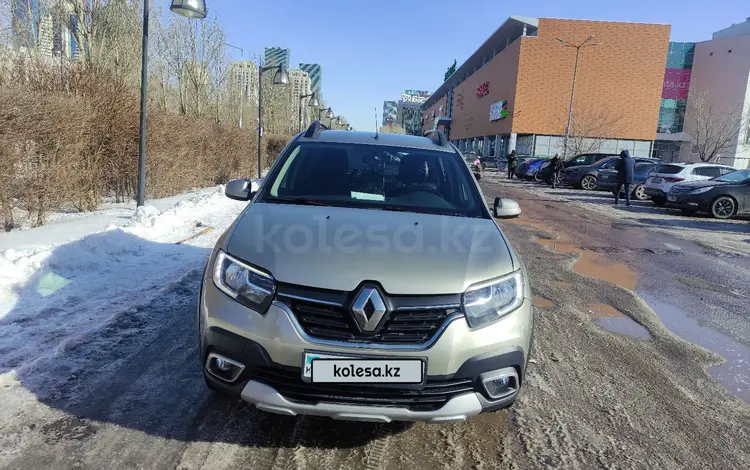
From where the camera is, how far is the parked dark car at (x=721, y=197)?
14422 millimetres

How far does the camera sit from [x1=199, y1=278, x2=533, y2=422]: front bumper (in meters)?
2.30

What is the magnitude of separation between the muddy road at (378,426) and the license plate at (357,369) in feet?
1.76

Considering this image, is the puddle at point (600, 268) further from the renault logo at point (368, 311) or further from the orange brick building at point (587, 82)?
the orange brick building at point (587, 82)

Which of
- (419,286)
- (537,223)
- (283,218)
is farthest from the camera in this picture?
(537,223)

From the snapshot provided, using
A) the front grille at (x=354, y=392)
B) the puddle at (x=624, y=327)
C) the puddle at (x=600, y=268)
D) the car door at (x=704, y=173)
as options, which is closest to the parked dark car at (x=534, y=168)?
the car door at (x=704, y=173)

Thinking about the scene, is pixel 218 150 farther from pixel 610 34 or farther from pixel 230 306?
pixel 610 34

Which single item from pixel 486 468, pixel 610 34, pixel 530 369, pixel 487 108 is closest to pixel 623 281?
pixel 530 369

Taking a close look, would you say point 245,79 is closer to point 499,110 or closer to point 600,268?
point 499,110

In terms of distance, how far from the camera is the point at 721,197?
1448 cm

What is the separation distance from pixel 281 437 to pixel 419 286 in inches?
46.2

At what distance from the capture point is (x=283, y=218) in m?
3.05

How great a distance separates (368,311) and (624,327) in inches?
145

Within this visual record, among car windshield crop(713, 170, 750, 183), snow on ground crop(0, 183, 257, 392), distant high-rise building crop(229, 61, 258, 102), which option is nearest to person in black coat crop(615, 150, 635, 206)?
car windshield crop(713, 170, 750, 183)

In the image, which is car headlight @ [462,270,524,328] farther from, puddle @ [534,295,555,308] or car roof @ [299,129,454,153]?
puddle @ [534,295,555,308]
